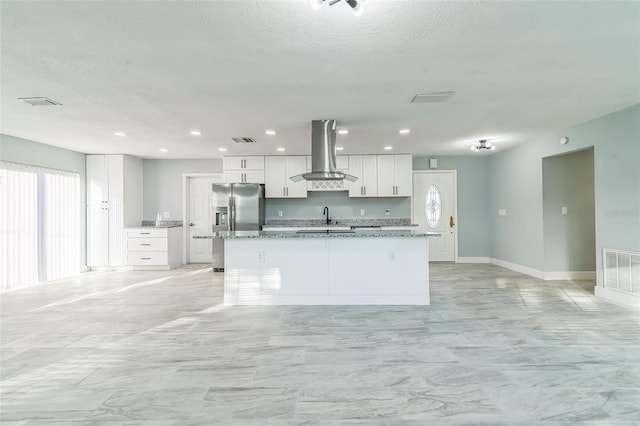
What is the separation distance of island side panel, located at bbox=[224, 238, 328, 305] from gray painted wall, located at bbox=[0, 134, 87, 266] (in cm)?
391

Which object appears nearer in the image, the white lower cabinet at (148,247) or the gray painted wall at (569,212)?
the gray painted wall at (569,212)

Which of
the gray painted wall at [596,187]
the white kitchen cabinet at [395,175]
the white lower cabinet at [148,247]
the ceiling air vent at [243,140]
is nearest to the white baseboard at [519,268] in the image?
the gray painted wall at [596,187]

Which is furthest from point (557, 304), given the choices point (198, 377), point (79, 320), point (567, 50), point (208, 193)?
point (208, 193)

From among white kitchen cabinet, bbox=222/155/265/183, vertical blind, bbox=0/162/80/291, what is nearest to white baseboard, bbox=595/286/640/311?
white kitchen cabinet, bbox=222/155/265/183

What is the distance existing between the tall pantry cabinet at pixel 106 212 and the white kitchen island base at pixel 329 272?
12.8 ft

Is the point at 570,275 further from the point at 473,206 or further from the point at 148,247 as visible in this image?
the point at 148,247

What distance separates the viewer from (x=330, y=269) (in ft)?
13.7

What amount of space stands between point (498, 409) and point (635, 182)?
12.1ft

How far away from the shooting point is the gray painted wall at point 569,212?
552cm

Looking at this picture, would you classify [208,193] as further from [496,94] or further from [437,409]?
[437,409]

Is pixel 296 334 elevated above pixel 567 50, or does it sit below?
below

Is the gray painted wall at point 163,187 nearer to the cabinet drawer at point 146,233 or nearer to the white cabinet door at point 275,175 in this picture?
the cabinet drawer at point 146,233

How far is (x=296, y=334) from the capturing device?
3.15 m

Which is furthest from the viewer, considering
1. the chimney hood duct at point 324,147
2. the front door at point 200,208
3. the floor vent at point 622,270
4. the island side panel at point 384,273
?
the front door at point 200,208
